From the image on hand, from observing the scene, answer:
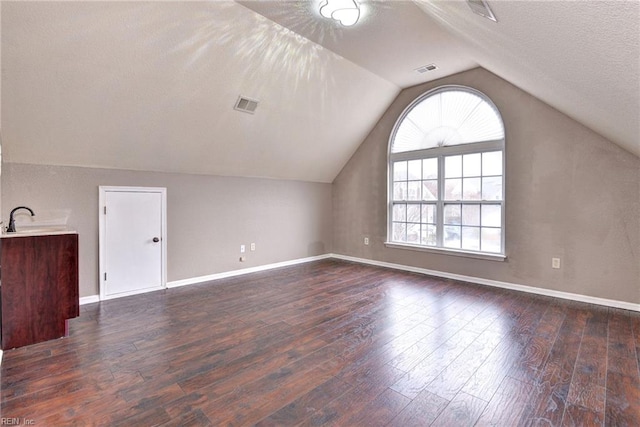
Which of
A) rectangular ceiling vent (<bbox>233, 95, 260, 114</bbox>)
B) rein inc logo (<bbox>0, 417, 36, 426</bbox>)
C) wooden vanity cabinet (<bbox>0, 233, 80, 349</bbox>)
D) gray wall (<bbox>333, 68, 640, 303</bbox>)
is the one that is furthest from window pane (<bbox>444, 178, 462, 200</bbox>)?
rein inc logo (<bbox>0, 417, 36, 426</bbox>)

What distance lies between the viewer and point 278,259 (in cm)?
567

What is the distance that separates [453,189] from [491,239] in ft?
3.05

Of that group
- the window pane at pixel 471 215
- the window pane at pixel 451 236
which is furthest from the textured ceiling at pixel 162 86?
the window pane at pixel 451 236

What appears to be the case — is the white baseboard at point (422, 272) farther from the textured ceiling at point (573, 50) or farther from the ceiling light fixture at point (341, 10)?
the ceiling light fixture at point (341, 10)

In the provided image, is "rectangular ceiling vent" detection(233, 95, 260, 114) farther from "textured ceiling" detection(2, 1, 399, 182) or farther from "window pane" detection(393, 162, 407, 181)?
"window pane" detection(393, 162, 407, 181)

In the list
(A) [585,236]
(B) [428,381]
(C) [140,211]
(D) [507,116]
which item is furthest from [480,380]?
(C) [140,211]

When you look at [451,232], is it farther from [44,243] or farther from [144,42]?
[44,243]

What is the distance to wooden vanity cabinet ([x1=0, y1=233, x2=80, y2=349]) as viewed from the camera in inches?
98.3

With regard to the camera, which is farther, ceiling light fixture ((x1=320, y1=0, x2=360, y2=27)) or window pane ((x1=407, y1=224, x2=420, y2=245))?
window pane ((x1=407, y1=224, x2=420, y2=245))

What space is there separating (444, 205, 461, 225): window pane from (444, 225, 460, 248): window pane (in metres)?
0.08

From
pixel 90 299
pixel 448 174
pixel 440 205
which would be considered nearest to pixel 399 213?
pixel 440 205

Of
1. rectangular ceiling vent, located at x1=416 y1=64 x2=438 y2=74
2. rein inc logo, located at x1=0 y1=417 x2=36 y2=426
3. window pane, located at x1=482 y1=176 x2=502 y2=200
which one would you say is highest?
rectangular ceiling vent, located at x1=416 y1=64 x2=438 y2=74

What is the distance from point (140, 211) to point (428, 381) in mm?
3933

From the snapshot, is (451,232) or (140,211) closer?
(140,211)
